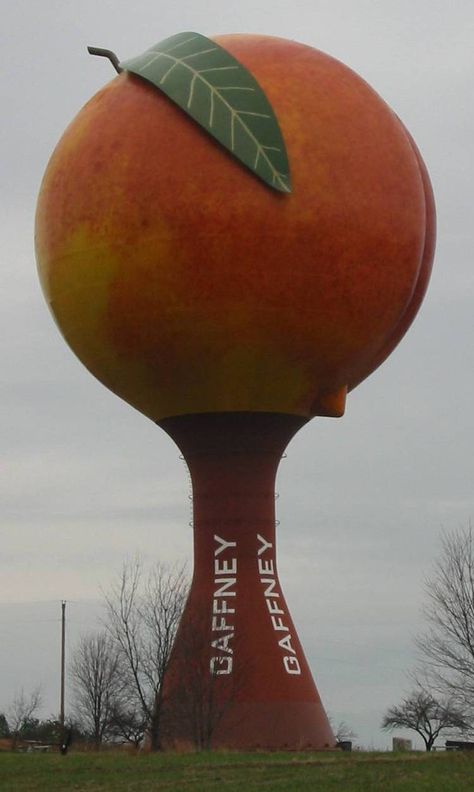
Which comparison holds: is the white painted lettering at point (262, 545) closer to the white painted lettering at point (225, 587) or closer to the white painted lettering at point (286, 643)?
the white painted lettering at point (225, 587)

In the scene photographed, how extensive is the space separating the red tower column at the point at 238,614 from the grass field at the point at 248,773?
195 centimetres

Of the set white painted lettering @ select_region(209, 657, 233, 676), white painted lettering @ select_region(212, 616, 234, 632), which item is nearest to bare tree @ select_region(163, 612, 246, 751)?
white painted lettering @ select_region(209, 657, 233, 676)

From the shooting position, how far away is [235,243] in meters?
26.4

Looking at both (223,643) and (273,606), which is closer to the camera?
(223,643)

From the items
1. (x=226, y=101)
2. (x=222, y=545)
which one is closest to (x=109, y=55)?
(x=226, y=101)

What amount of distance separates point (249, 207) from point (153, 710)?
10287 millimetres

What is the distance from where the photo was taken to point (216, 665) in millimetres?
28672

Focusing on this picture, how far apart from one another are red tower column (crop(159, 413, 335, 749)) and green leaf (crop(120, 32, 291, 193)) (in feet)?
15.2

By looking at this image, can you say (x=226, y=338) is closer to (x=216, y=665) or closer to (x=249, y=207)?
(x=249, y=207)

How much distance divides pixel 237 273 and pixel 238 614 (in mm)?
6306

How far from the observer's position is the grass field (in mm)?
21453

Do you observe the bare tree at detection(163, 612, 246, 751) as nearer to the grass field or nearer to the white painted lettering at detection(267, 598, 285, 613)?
the white painted lettering at detection(267, 598, 285, 613)

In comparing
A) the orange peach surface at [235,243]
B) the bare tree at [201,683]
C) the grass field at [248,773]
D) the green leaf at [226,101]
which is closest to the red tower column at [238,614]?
the bare tree at [201,683]

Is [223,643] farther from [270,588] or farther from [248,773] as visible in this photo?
[248,773]
